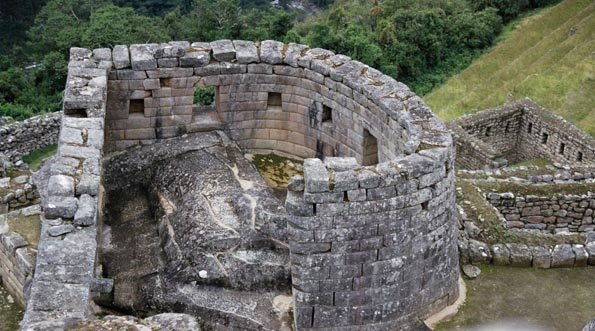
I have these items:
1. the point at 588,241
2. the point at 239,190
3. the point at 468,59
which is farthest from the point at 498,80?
the point at 239,190

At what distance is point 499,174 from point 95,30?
69.6 feet

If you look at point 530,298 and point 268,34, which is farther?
point 268,34

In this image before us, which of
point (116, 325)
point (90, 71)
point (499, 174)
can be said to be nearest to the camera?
point (116, 325)

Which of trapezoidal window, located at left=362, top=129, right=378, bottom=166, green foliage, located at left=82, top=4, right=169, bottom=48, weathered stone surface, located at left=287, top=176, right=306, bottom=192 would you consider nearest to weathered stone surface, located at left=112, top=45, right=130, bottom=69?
trapezoidal window, located at left=362, top=129, right=378, bottom=166

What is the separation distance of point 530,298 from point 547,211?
3.71m

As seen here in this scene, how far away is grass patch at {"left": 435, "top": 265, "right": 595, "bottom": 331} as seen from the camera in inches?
496

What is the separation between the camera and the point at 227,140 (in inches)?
612

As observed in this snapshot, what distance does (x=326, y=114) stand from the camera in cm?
1520

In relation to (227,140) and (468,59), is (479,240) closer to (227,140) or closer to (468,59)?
(227,140)

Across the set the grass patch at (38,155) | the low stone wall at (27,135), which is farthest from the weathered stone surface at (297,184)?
the low stone wall at (27,135)

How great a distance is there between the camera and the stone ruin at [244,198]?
35.7 feet

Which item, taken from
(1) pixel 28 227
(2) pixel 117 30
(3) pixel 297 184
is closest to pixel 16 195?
(1) pixel 28 227

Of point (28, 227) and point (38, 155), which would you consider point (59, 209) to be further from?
point (38, 155)

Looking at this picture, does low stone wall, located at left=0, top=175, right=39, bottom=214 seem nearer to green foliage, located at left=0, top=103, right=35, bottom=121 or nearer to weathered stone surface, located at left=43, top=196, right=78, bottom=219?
weathered stone surface, located at left=43, top=196, right=78, bottom=219
